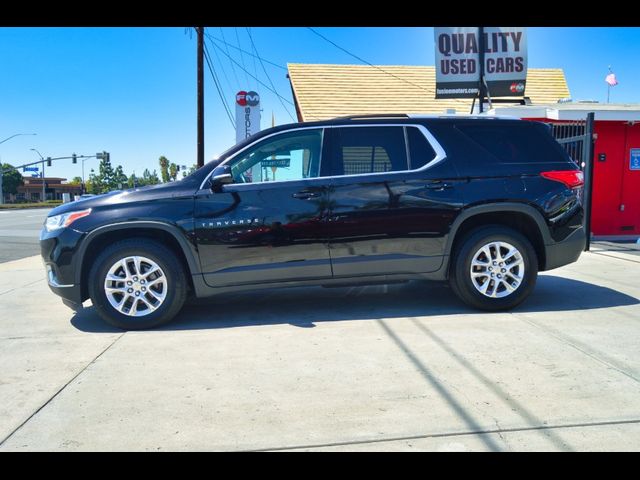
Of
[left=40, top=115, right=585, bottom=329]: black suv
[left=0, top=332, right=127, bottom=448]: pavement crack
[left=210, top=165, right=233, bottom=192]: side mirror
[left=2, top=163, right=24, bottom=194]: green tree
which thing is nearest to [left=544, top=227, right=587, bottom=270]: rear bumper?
[left=40, top=115, right=585, bottom=329]: black suv

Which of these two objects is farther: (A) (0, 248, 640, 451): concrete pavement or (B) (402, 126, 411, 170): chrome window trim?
(B) (402, 126, 411, 170): chrome window trim

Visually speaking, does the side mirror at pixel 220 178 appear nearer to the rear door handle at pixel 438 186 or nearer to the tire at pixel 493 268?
the rear door handle at pixel 438 186

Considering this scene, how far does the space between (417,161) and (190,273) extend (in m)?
2.49

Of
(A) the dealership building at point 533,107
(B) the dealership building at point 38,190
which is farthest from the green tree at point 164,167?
(A) the dealership building at point 533,107

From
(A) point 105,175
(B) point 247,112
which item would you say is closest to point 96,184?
(A) point 105,175

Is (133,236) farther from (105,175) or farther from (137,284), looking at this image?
(105,175)

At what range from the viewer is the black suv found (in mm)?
4609

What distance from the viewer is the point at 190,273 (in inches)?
186

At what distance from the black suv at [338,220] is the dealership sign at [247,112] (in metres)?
12.3

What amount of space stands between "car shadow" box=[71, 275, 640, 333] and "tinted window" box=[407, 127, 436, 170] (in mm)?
1524

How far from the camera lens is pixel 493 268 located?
16.2ft

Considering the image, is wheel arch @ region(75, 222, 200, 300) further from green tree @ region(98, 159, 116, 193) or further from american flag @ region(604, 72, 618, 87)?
green tree @ region(98, 159, 116, 193)

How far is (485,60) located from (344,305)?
9.66 metres
